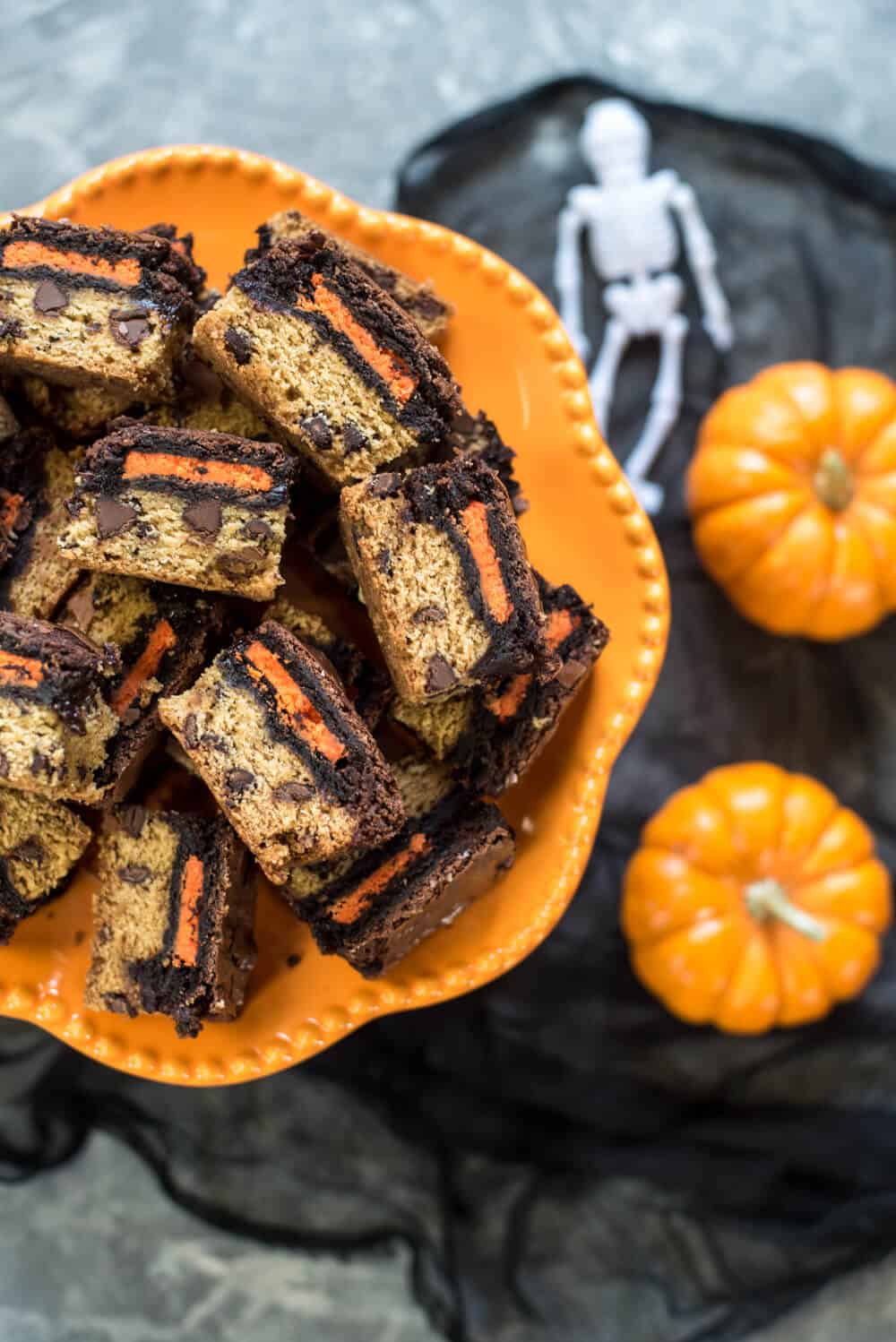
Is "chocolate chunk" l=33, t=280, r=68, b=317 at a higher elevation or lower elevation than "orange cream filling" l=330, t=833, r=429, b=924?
higher

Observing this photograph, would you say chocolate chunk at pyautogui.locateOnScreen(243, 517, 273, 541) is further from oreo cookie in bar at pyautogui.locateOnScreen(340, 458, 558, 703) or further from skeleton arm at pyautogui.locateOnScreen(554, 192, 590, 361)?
skeleton arm at pyautogui.locateOnScreen(554, 192, 590, 361)

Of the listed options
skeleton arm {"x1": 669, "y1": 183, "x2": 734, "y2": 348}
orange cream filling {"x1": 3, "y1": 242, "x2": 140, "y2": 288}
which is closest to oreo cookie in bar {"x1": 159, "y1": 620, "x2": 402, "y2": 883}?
orange cream filling {"x1": 3, "y1": 242, "x2": 140, "y2": 288}

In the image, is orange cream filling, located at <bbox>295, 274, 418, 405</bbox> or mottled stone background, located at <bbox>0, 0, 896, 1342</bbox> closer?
orange cream filling, located at <bbox>295, 274, 418, 405</bbox>

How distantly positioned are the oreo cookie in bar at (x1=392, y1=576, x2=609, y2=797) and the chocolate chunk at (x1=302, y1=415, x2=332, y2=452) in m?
0.45

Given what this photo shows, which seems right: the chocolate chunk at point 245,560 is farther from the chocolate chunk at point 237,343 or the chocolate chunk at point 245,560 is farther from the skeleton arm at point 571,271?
the skeleton arm at point 571,271

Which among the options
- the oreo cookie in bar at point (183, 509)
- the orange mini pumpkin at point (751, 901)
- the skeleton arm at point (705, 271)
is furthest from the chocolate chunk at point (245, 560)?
the skeleton arm at point (705, 271)

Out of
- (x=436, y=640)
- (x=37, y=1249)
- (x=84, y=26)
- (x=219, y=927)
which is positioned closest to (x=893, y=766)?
(x=436, y=640)

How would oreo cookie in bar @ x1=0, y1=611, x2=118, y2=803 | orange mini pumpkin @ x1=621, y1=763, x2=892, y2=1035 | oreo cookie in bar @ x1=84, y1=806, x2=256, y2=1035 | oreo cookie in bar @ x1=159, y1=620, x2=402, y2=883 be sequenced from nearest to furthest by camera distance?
oreo cookie in bar @ x1=0, y1=611, x2=118, y2=803 < oreo cookie in bar @ x1=159, y1=620, x2=402, y2=883 < oreo cookie in bar @ x1=84, y1=806, x2=256, y2=1035 < orange mini pumpkin @ x1=621, y1=763, x2=892, y2=1035

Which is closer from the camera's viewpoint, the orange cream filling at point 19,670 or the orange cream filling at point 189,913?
the orange cream filling at point 19,670

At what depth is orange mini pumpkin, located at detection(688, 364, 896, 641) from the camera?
8.86 feet

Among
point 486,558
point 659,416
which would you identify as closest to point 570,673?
point 486,558

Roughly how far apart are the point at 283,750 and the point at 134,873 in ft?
1.23

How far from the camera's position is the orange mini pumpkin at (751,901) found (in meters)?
2.68

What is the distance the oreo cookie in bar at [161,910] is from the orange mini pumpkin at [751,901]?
3.57 feet
